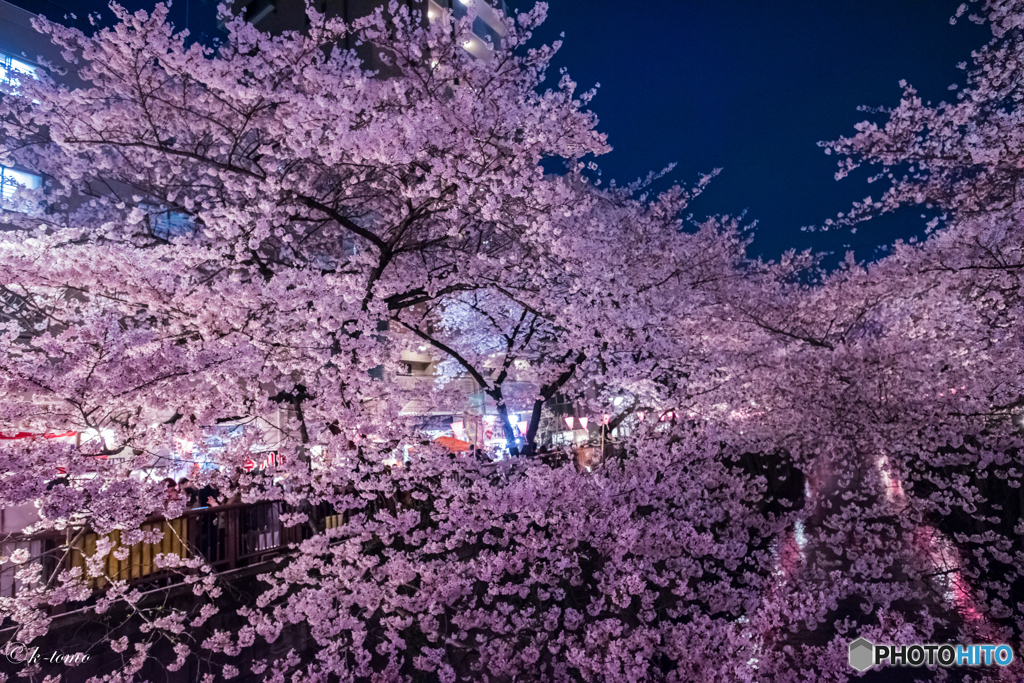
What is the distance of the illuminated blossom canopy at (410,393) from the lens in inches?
289

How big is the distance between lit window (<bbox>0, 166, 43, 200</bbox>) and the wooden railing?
Result: 37.5 ft

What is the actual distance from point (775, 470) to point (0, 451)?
23.1 meters

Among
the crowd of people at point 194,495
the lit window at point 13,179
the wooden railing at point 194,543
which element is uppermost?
the lit window at point 13,179

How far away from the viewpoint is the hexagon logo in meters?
8.91

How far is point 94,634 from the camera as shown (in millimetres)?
7219

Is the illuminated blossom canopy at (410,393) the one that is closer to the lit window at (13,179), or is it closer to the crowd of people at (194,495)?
the crowd of people at (194,495)

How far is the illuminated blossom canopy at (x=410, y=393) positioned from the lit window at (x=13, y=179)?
98.3 inches
